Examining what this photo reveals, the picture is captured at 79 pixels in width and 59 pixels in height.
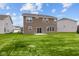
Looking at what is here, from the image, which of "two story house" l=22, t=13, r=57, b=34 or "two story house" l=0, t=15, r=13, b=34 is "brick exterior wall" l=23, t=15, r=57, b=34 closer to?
"two story house" l=22, t=13, r=57, b=34

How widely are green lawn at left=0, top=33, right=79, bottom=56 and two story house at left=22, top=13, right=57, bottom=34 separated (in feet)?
0.32

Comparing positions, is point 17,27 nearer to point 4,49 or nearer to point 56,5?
point 4,49

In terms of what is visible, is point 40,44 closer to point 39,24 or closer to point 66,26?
point 39,24

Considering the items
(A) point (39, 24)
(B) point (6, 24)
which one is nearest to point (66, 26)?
(A) point (39, 24)

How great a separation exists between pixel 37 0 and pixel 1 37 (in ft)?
3.19

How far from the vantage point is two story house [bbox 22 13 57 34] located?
4.91 meters

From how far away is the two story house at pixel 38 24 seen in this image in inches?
193

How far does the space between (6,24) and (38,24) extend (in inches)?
23.8

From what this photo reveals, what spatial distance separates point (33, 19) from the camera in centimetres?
494

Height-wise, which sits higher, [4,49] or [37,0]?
[37,0]

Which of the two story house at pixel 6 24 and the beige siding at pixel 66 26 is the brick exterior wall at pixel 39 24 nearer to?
the beige siding at pixel 66 26

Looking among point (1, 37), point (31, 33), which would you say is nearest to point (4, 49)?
point (1, 37)

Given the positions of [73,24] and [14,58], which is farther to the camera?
[73,24]

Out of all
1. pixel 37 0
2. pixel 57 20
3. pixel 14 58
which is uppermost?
pixel 37 0
